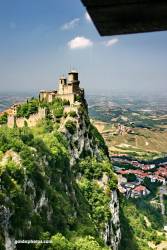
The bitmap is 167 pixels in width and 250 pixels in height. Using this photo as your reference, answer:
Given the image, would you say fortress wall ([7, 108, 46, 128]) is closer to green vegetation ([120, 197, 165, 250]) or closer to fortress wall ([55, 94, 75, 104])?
fortress wall ([55, 94, 75, 104])

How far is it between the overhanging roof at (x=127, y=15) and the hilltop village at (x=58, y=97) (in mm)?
51874

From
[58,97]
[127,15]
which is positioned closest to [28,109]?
[58,97]

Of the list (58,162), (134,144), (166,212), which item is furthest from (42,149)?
(134,144)

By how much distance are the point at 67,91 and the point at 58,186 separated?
16821 mm

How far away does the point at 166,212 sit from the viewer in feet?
355

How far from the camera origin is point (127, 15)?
8.13 ft

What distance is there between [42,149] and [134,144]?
15582 cm

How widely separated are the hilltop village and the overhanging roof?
5187cm

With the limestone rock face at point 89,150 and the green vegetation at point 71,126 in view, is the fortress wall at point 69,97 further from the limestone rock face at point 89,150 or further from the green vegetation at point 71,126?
the green vegetation at point 71,126

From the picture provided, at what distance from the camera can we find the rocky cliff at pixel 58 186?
98.5 ft

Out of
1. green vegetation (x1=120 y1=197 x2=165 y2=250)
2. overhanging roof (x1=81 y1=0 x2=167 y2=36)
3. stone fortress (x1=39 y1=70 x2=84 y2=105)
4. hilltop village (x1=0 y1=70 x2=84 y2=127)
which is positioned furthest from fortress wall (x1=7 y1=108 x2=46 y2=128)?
overhanging roof (x1=81 y1=0 x2=167 y2=36)

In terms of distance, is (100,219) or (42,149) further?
(100,219)

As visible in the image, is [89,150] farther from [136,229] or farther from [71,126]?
[136,229]

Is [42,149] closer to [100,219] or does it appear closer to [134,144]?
[100,219]
